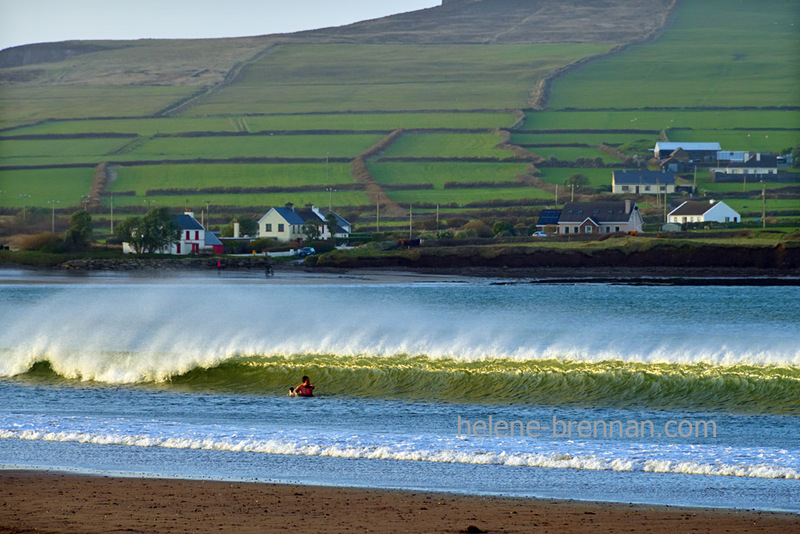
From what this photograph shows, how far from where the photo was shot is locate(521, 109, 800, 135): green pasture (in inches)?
6727

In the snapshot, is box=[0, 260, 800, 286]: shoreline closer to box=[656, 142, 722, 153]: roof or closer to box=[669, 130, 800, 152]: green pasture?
box=[656, 142, 722, 153]: roof

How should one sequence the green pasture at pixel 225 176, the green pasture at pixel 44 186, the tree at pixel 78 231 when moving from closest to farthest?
the tree at pixel 78 231
the green pasture at pixel 44 186
the green pasture at pixel 225 176

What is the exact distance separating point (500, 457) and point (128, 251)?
89.9 metres

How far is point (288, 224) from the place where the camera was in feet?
385

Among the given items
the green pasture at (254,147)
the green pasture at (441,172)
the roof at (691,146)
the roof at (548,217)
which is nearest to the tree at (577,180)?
the green pasture at (441,172)

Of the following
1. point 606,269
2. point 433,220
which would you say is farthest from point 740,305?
point 433,220

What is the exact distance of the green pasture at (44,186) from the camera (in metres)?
137

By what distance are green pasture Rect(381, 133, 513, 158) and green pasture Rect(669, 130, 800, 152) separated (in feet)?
106

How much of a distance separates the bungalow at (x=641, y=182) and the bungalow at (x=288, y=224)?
42035mm

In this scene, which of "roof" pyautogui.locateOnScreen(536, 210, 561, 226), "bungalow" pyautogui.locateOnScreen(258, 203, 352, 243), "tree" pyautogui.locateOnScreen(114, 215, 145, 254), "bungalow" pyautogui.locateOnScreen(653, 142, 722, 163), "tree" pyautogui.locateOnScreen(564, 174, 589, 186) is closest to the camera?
"tree" pyautogui.locateOnScreen(114, 215, 145, 254)

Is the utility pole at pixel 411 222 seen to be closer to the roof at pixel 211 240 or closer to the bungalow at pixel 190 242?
the bungalow at pixel 190 242

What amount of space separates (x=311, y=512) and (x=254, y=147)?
153099 millimetres

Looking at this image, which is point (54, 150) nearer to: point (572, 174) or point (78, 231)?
point (78, 231)

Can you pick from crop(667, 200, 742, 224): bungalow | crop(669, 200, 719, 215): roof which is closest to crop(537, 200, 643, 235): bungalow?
crop(667, 200, 742, 224): bungalow
